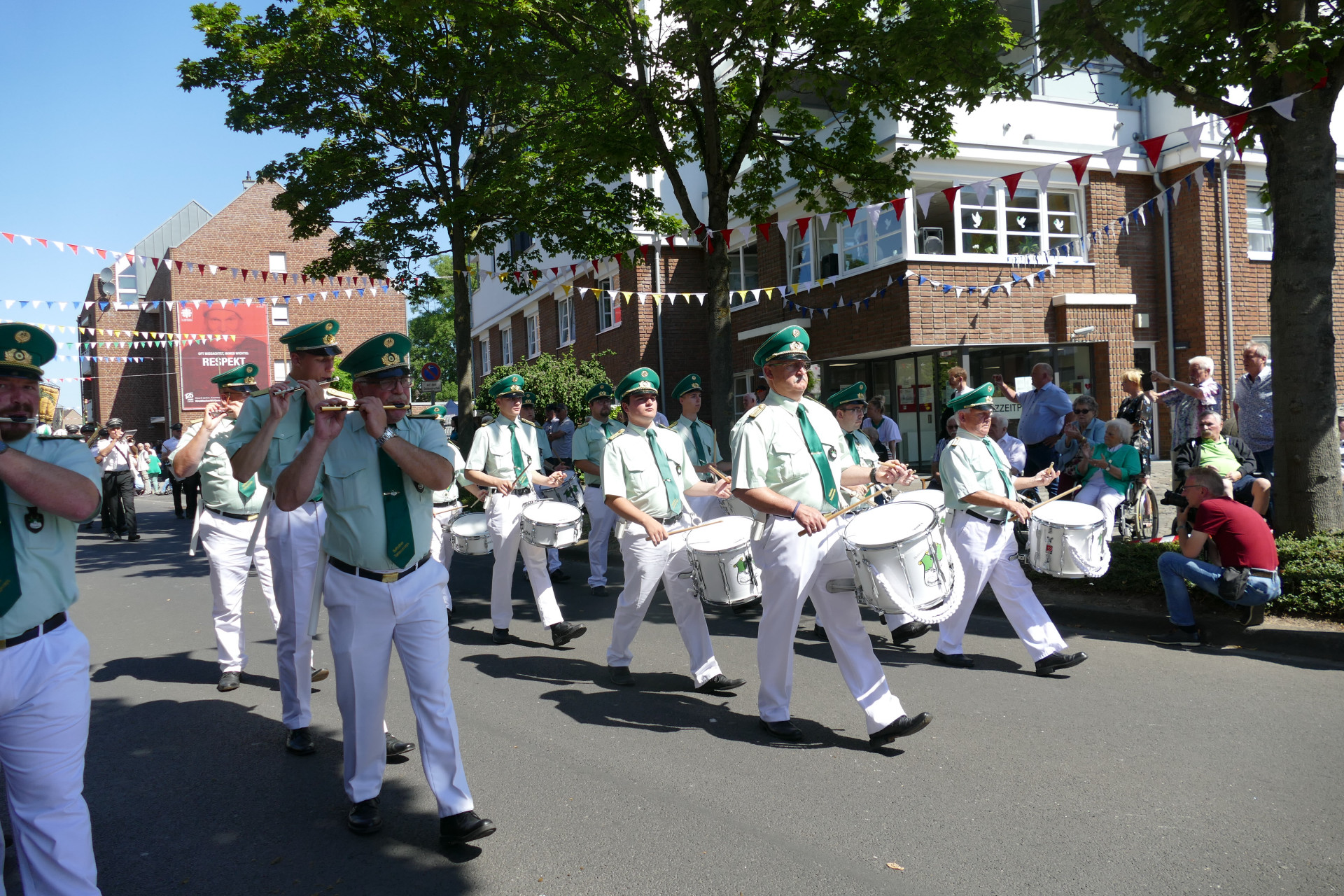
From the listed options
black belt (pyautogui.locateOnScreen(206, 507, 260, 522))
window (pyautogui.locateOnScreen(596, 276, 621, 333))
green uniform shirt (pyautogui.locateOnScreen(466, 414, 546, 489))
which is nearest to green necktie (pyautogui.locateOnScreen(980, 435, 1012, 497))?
green uniform shirt (pyautogui.locateOnScreen(466, 414, 546, 489))

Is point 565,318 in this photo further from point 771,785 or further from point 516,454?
point 771,785

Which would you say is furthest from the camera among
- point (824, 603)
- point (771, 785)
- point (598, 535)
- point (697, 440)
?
point (598, 535)

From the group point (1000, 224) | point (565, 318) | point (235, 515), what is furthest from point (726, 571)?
point (565, 318)

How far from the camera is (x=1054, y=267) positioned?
57.5 feet

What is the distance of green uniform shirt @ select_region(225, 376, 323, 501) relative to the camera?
15.1ft

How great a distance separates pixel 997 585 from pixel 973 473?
0.76 m

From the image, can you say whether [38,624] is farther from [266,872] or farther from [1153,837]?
[1153,837]

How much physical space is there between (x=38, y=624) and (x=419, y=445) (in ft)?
5.15

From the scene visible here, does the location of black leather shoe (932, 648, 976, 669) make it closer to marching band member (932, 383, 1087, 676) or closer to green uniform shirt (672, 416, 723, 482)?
marching band member (932, 383, 1087, 676)

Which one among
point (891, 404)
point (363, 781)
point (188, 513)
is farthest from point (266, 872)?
point (188, 513)

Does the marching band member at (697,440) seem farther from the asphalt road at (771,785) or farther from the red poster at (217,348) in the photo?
the red poster at (217,348)

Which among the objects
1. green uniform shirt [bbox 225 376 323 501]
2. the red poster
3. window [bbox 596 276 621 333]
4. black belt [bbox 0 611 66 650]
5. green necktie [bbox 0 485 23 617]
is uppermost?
the red poster

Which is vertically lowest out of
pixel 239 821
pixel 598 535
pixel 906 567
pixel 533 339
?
pixel 239 821

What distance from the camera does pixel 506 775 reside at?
15.3 feet
